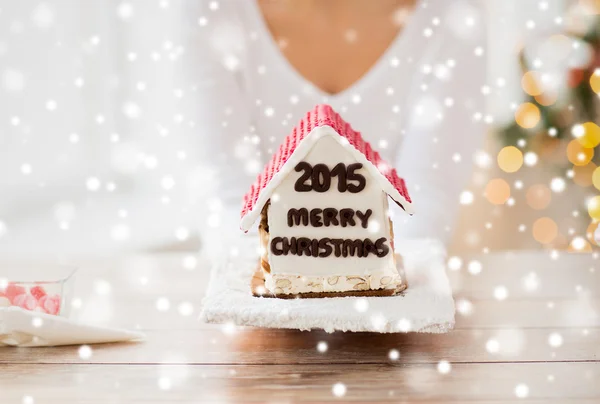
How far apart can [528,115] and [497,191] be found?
0.37m

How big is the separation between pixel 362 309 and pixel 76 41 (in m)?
1.96

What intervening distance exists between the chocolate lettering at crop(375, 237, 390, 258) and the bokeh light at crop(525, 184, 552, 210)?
2.06m

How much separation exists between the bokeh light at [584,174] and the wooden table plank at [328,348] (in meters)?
1.81

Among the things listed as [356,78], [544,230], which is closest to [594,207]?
[544,230]

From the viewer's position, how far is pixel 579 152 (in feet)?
8.83

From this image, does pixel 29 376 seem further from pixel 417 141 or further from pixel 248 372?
pixel 417 141

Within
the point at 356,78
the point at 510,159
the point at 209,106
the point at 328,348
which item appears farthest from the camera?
the point at 510,159

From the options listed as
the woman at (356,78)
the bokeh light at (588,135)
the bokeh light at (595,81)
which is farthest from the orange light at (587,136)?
the woman at (356,78)

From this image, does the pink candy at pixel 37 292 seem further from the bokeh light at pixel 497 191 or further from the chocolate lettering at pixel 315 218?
the bokeh light at pixel 497 191

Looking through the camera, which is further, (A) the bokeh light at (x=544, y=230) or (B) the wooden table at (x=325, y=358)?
(A) the bokeh light at (x=544, y=230)

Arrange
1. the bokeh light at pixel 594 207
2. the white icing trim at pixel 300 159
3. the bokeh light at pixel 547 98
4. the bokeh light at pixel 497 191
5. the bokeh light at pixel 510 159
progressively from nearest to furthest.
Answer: the white icing trim at pixel 300 159
the bokeh light at pixel 594 207
the bokeh light at pixel 547 98
the bokeh light at pixel 510 159
the bokeh light at pixel 497 191

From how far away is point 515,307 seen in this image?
1126 millimetres

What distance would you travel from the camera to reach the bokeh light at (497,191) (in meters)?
2.91

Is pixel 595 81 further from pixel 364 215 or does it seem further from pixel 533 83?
pixel 364 215
